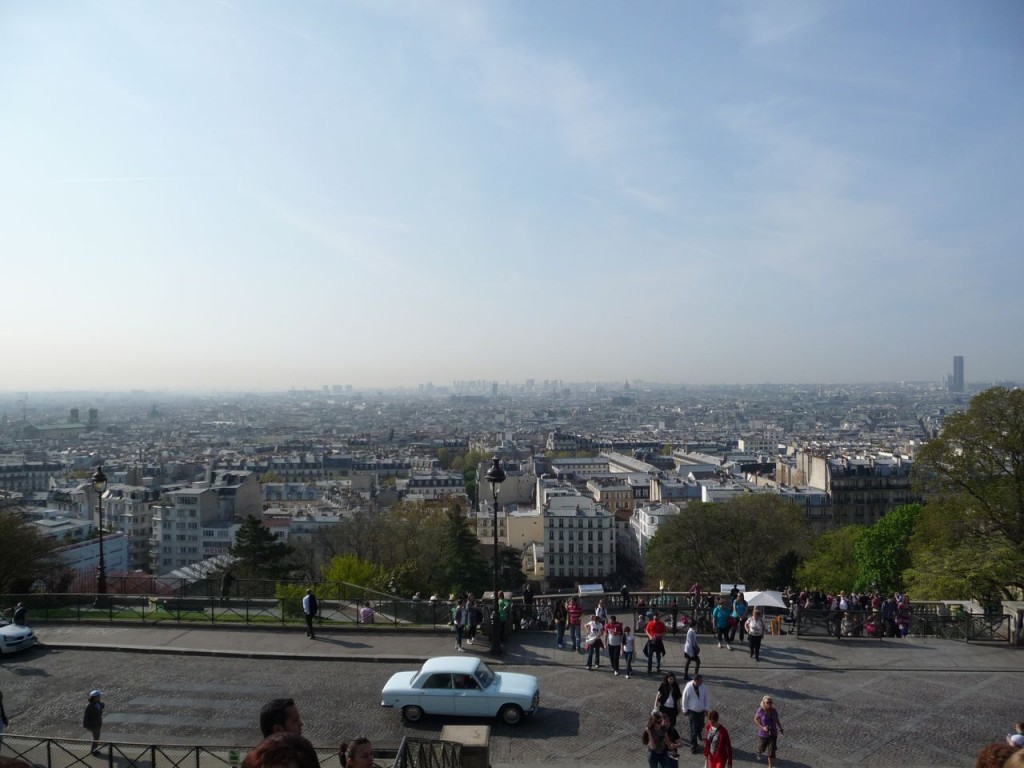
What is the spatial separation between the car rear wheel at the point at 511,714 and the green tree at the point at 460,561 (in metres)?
37.8

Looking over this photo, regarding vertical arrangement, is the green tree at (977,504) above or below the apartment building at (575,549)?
above

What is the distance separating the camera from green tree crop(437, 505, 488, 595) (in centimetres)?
5225

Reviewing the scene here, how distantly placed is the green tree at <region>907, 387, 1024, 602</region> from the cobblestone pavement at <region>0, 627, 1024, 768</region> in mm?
8181

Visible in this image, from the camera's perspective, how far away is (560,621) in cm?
1822

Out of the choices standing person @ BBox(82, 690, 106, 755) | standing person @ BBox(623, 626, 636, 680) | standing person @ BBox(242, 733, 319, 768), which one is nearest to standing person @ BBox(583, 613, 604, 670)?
standing person @ BBox(623, 626, 636, 680)

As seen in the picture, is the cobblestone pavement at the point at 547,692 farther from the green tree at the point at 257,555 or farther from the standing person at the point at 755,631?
the green tree at the point at 257,555

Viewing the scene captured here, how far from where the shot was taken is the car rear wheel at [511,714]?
538 inches

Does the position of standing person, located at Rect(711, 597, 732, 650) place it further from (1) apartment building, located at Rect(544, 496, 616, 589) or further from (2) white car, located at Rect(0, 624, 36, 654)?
(1) apartment building, located at Rect(544, 496, 616, 589)

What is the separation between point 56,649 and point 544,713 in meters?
11.0

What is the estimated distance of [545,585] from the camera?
75875 mm

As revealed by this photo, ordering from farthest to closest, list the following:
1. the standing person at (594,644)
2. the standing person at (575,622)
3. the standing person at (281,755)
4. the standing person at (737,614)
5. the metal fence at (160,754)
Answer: the standing person at (737,614) < the standing person at (575,622) < the standing person at (594,644) < the metal fence at (160,754) < the standing person at (281,755)

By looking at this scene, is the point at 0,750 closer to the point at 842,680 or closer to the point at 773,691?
the point at 773,691

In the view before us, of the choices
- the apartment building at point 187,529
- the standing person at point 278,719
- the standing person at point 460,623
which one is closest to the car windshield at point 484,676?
the standing person at point 460,623

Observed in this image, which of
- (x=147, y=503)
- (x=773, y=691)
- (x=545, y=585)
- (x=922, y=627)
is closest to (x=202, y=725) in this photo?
(x=773, y=691)
